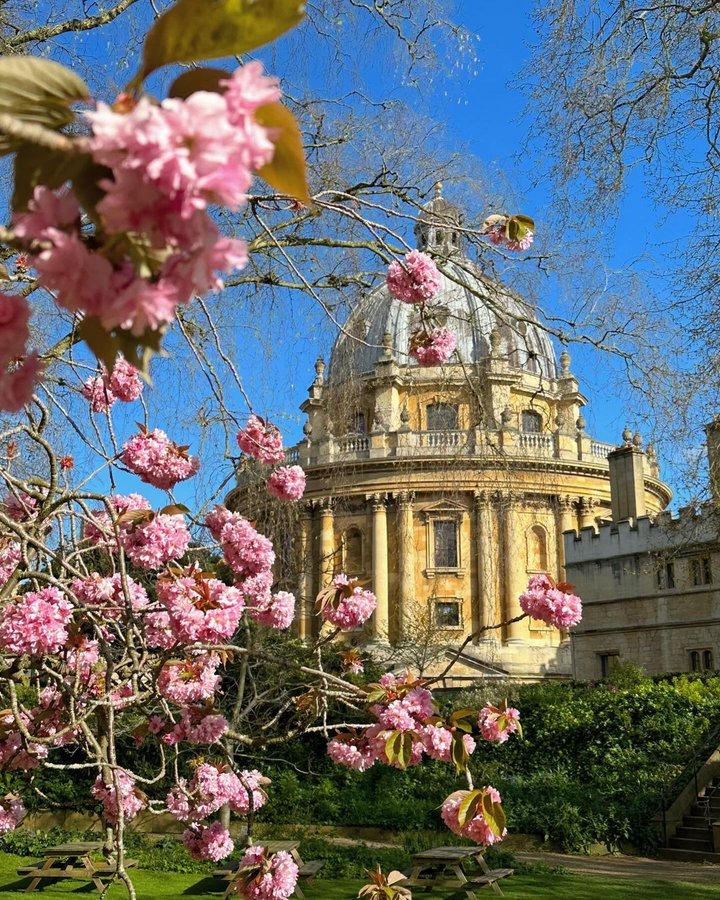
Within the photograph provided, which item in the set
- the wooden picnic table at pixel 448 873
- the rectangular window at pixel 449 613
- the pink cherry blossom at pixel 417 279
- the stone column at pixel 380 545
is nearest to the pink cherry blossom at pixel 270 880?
the pink cherry blossom at pixel 417 279

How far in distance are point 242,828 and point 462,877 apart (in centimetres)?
671

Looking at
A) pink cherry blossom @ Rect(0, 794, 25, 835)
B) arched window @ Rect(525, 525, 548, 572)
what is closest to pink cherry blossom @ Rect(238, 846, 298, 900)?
pink cherry blossom @ Rect(0, 794, 25, 835)

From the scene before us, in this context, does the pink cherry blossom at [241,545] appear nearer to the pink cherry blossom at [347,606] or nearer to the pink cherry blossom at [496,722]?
the pink cherry blossom at [347,606]

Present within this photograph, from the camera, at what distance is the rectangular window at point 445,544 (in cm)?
4628

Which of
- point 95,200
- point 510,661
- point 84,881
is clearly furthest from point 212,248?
point 510,661

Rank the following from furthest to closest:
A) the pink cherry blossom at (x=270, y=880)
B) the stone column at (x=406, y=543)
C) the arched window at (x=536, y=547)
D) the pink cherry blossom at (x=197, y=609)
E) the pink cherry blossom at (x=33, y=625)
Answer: the arched window at (x=536, y=547) → the stone column at (x=406, y=543) → the pink cherry blossom at (x=270, y=880) → the pink cherry blossom at (x=33, y=625) → the pink cherry blossom at (x=197, y=609)

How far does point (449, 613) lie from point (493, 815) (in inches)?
1615

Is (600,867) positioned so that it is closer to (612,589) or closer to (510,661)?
(612,589)

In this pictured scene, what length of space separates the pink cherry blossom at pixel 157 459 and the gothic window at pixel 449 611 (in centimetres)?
3815

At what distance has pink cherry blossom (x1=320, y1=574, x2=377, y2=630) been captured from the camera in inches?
180

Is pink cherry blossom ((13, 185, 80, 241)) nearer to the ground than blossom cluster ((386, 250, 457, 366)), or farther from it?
nearer to the ground

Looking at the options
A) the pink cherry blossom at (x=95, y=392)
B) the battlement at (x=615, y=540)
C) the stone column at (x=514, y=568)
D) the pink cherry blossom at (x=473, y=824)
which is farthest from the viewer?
the stone column at (x=514, y=568)

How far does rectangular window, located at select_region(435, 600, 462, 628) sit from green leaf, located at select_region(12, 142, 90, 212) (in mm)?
41243

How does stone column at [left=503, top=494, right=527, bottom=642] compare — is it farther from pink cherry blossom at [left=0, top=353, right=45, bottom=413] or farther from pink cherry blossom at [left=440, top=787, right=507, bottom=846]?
pink cherry blossom at [left=0, top=353, right=45, bottom=413]
